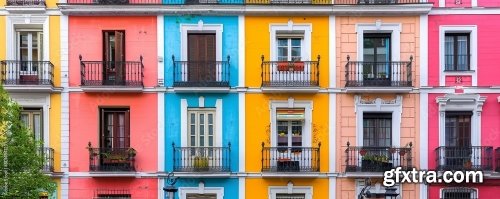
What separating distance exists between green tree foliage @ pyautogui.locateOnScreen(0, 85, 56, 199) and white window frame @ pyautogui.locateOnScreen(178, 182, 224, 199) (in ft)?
17.7

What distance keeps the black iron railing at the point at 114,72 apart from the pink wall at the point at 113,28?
24 cm

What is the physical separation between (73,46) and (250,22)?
19.6 feet

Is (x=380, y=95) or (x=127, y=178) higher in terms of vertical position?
(x=380, y=95)

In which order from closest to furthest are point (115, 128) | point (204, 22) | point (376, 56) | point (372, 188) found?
point (372, 188)
point (204, 22)
point (115, 128)
point (376, 56)

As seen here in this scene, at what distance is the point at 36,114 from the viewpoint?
22.3 m

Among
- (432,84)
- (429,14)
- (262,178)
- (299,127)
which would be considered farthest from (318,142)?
(429,14)

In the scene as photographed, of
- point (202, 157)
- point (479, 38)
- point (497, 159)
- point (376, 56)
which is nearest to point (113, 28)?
point (202, 157)

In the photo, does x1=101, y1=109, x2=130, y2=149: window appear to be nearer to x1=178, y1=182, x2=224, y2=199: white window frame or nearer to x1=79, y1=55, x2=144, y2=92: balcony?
x1=79, y1=55, x2=144, y2=92: balcony

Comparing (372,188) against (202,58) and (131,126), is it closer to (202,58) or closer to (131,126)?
(202,58)

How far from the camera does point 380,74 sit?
22.3 meters

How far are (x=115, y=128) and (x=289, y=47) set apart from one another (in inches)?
255

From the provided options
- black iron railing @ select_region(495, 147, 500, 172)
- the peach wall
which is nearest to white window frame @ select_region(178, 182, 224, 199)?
the peach wall

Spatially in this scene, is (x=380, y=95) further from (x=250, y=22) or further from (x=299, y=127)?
(x=250, y=22)

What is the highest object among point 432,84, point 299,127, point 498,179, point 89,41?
point 89,41
